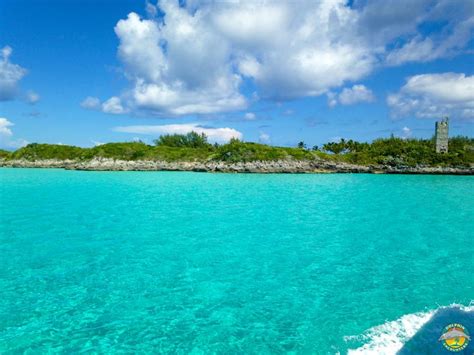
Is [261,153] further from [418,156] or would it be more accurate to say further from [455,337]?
[455,337]

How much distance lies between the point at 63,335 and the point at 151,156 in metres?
102

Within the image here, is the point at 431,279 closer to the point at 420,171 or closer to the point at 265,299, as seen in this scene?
the point at 265,299

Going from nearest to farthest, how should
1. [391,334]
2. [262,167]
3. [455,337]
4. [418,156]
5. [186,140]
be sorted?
[455,337] → [391,334] → [262,167] → [418,156] → [186,140]

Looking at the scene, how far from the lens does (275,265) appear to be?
1563 cm

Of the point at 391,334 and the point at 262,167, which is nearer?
the point at 391,334

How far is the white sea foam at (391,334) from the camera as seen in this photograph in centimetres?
894

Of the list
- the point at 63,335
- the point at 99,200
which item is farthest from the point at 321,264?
the point at 99,200

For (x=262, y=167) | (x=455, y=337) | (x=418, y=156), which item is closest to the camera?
(x=455, y=337)

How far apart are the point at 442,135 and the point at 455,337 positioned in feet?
364

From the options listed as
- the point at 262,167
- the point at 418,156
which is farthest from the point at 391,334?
the point at 418,156

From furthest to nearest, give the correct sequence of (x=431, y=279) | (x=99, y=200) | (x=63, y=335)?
(x=99, y=200) < (x=431, y=279) < (x=63, y=335)

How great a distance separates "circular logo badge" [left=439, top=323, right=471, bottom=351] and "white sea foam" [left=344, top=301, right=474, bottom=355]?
678 mm

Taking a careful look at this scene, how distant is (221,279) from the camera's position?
13.9 m

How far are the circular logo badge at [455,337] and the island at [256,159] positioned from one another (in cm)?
8417
